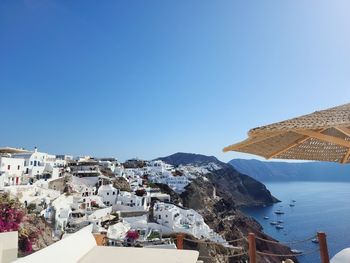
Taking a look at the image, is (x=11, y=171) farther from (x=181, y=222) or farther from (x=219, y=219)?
(x=219, y=219)

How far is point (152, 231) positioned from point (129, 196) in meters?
8.02

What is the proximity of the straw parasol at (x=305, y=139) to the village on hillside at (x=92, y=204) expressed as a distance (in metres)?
13.2

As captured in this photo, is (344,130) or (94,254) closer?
(344,130)

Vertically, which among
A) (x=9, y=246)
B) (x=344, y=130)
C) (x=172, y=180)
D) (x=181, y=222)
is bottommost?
(x=181, y=222)

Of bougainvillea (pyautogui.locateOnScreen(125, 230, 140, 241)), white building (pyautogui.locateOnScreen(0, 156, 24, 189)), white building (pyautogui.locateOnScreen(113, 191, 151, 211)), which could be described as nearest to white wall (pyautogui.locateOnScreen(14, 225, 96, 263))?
bougainvillea (pyautogui.locateOnScreen(125, 230, 140, 241))

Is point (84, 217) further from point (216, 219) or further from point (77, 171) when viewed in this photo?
point (216, 219)

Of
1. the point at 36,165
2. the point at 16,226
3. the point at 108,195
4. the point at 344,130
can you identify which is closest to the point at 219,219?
the point at 108,195

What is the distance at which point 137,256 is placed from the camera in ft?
9.59

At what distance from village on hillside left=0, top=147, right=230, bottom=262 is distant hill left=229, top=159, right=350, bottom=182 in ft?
440

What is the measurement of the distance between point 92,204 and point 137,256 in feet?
93.7

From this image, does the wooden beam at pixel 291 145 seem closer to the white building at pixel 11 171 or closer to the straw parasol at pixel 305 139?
the straw parasol at pixel 305 139

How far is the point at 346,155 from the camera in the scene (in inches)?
175

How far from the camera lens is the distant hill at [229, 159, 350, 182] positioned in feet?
528

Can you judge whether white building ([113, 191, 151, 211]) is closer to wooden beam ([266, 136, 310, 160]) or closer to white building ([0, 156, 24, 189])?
white building ([0, 156, 24, 189])
